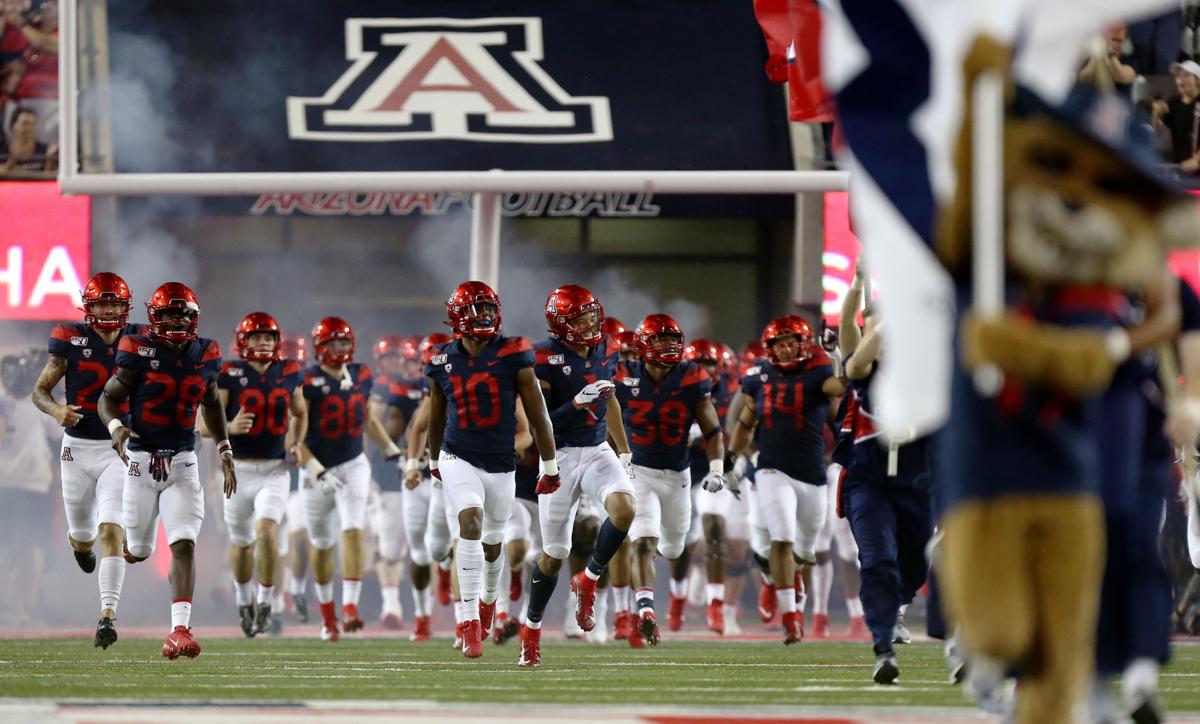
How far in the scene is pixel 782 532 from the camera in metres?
13.5

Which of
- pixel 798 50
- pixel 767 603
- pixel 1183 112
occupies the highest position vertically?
pixel 1183 112

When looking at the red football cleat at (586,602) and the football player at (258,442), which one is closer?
the red football cleat at (586,602)

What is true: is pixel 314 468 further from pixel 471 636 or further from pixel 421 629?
pixel 471 636

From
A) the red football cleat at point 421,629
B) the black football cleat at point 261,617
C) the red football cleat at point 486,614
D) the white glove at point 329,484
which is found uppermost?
the white glove at point 329,484

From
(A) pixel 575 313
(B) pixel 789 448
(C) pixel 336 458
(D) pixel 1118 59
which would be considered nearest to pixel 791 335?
(B) pixel 789 448

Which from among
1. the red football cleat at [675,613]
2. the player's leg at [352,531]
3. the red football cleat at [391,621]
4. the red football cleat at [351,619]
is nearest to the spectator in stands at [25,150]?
the red football cleat at [391,621]

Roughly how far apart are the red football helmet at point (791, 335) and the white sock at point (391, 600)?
5.03 metres

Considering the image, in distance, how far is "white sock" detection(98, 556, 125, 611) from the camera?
38.3 feet

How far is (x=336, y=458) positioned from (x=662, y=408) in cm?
270

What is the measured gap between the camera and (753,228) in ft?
67.1

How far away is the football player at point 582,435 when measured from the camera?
1135cm

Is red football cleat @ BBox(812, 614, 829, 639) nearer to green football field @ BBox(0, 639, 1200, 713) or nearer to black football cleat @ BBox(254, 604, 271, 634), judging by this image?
green football field @ BBox(0, 639, 1200, 713)

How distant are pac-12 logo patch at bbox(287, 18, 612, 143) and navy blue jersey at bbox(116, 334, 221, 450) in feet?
15.8

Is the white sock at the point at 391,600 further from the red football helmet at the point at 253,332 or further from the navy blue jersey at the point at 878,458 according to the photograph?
the navy blue jersey at the point at 878,458
